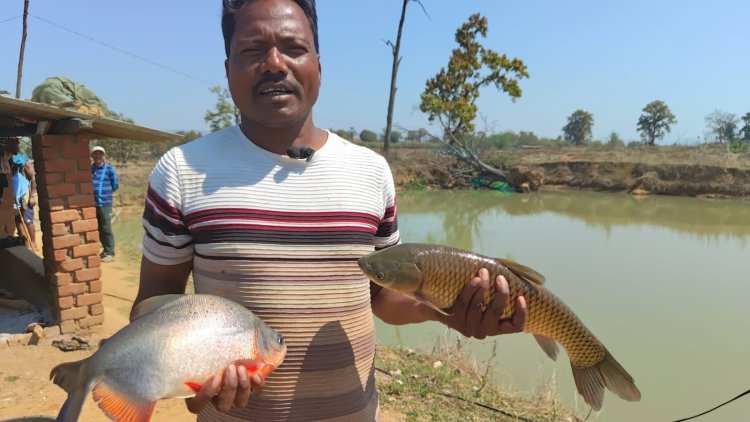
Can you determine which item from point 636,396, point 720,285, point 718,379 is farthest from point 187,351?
point 720,285

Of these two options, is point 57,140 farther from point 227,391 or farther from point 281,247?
point 227,391

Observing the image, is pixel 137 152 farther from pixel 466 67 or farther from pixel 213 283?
pixel 213 283

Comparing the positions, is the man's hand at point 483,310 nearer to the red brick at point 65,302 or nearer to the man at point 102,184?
the red brick at point 65,302

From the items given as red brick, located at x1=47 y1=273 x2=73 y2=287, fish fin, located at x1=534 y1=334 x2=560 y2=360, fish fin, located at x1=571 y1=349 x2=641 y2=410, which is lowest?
red brick, located at x1=47 y1=273 x2=73 y2=287

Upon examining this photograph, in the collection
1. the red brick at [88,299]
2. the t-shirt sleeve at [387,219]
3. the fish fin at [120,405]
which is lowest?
the red brick at [88,299]

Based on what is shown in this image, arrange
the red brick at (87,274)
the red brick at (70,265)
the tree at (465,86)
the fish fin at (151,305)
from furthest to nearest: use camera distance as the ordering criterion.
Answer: the tree at (465,86) < the red brick at (87,274) < the red brick at (70,265) < the fish fin at (151,305)

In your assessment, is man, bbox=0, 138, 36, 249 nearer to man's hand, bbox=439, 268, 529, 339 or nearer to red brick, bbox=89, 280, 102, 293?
red brick, bbox=89, 280, 102, 293

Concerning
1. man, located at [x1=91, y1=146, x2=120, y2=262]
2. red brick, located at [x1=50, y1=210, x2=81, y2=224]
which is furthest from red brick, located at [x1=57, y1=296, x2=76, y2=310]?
man, located at [x1=91, y1=146, x2=120, y2=262]

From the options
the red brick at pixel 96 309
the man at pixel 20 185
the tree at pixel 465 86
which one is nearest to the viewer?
the red brick at pixel 96 309

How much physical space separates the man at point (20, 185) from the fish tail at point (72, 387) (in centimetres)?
666

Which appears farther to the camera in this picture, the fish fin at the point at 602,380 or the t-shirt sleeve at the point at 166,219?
the fish fin at the point at 602,380

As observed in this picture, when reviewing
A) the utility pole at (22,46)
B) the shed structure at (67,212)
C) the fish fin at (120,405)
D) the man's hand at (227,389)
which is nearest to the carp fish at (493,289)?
the man's hand at (227,389)

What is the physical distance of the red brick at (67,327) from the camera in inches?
179

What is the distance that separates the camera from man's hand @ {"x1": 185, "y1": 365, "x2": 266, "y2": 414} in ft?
3.45
